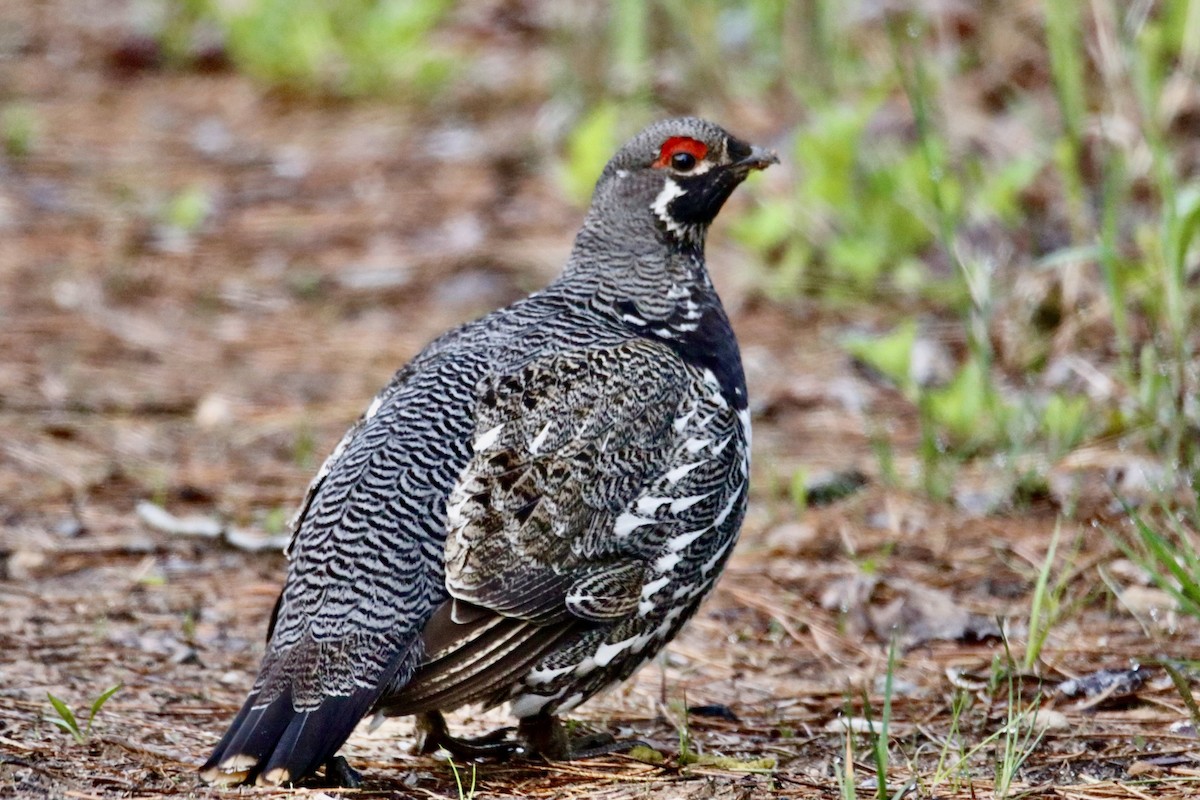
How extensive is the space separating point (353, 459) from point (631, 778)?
115 centimetres

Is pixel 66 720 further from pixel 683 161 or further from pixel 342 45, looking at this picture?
pixel 342 45

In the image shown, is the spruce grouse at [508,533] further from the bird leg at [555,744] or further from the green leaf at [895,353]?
the green leaf at [895,353]

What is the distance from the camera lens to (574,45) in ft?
34.0

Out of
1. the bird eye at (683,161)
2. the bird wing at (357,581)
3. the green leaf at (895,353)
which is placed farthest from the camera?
the green leaf at (895,353)

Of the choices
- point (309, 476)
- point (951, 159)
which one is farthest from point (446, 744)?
point (951, 159)

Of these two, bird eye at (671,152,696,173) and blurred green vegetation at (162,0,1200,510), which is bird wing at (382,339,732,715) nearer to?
bird eye at (671,152,696,173)

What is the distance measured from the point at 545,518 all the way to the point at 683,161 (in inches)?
59.9

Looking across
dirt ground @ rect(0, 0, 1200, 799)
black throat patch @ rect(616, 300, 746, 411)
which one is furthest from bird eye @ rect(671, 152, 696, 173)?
dirt ground @ rect(0, 0, 1200, 799)

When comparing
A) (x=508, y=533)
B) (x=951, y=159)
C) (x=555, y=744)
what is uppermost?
(x=951, y=159)

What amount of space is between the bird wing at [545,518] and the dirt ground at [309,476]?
0.36 metres

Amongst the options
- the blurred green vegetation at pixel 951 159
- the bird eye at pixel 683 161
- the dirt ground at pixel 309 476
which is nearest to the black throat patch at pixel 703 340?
the bird eye at pixel 683 161

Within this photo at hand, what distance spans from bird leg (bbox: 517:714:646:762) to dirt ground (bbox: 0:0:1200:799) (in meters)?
0.15

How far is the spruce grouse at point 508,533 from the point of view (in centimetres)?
387

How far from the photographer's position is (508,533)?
161 inches
